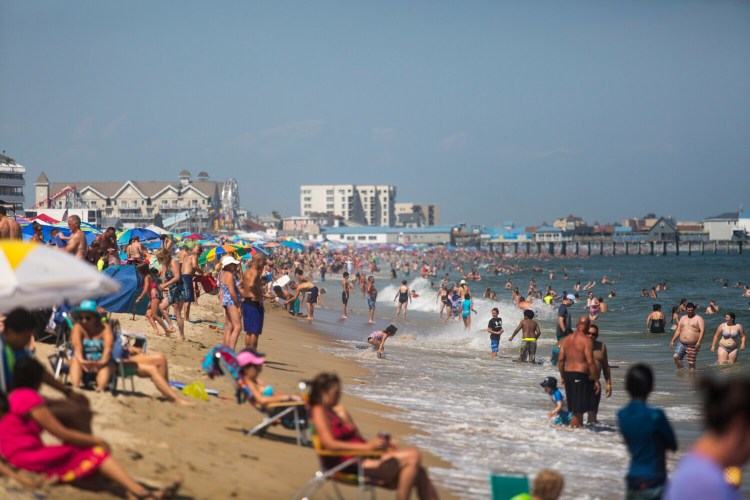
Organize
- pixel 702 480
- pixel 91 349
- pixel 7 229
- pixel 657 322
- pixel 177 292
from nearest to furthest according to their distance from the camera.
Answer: pixel 702 480 → pixel 91 349 → pixel 7 229 → pixel 177 292 → pixel 657 322

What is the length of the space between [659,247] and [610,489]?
518 feet

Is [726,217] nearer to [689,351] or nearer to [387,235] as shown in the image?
[387,235]

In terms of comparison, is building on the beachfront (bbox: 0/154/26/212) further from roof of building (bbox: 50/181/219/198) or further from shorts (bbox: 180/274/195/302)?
shorts (bbox: 180/274/195/302)

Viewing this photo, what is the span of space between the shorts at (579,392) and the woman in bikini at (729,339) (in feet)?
25.3

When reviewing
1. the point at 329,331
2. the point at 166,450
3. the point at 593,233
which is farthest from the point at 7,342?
the point at 593,233

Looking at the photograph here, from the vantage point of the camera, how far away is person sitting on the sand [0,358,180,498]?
518cm

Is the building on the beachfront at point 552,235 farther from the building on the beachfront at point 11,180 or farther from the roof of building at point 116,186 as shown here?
the building on the beachfront at point 11,180

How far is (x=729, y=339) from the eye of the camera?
16.5m

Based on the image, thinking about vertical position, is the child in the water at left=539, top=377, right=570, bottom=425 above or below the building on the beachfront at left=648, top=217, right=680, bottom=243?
below

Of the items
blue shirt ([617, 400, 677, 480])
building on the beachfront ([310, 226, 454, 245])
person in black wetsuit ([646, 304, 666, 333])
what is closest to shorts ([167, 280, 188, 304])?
blue shirt ([617, 400, 677, 480])

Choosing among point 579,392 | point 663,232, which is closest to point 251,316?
point 579,392

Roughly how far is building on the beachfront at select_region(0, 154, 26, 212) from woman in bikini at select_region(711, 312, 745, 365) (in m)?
68.7

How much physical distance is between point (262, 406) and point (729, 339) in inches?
464

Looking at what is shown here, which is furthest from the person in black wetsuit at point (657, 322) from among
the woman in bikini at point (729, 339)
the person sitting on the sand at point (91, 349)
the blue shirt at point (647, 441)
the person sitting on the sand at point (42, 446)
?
the person sitting on the sand at point (42, 446)
